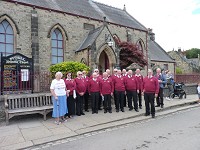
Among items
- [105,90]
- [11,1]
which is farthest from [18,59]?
[11,1]

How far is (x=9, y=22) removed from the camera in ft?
51.6

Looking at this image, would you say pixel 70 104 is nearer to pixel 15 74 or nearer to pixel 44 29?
pixel 15 74

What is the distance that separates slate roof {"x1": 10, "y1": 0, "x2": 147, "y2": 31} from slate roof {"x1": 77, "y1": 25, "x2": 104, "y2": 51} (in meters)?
2.18

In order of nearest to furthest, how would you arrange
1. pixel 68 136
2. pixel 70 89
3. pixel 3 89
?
pixel 68 136, pixel 70 89, pixel 3 89

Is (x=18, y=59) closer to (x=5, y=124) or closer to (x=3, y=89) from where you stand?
(x=3, y=89)

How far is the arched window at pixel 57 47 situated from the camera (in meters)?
18.2

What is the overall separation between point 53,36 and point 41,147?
536 inches

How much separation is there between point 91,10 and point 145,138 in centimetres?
1888

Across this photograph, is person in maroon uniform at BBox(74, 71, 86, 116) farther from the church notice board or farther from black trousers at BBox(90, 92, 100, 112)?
the church notice board

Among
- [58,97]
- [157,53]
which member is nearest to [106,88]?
[58,97]

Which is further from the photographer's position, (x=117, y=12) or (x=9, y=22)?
(x=117, y=12)

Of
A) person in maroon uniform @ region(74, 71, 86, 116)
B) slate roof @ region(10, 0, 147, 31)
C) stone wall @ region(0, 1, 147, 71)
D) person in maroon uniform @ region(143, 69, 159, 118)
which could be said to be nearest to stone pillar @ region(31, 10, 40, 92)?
stone wall @ region(0, 1, 147, 71)

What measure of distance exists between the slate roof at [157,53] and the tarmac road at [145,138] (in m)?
23.2

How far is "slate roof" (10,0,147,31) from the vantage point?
18.3 m
